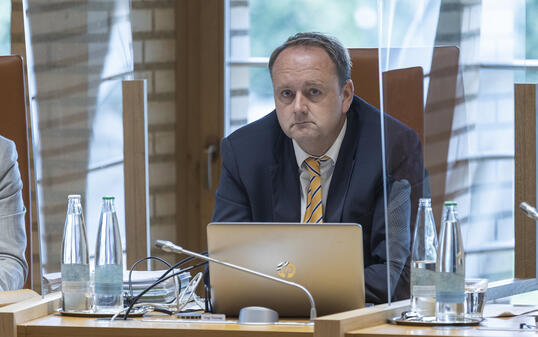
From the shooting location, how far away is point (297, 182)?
2188 mm

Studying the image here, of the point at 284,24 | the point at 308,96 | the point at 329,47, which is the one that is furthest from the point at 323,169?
the point at 284,24

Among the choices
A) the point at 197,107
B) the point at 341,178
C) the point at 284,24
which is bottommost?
the point at 341,178

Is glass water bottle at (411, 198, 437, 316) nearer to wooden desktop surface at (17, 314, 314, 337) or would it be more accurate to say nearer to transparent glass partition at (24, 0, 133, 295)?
wooden desktop surface at (17, 314, 314, 337)

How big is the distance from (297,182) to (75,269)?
2.37 ft

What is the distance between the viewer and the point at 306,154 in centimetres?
221

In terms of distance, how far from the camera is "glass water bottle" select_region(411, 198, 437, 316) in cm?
149

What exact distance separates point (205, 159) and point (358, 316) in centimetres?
237

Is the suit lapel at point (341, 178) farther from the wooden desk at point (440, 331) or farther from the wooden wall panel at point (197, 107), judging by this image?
the wooden wall panel at point (197, 107)

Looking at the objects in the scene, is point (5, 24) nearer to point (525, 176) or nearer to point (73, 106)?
point (73, 106)

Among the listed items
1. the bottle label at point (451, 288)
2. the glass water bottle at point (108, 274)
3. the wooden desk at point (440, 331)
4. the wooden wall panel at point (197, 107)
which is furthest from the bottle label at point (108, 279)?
the wooden wall panel at point (197, 107)

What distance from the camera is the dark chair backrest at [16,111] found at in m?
2.37

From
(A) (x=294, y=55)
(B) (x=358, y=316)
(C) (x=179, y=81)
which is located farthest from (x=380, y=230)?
(C) (x=179, y=81)

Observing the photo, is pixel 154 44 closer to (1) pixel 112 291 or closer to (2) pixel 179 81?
(2) pixel 179 81

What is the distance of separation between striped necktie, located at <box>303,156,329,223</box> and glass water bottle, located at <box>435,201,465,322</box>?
665 millimetres
